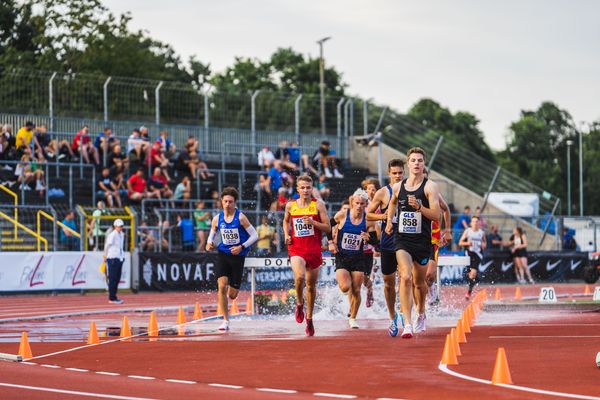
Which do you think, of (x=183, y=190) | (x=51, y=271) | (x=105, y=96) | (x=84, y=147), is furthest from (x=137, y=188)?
(x=105, y=96)

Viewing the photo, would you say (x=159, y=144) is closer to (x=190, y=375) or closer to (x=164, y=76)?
(x=190, y=375)

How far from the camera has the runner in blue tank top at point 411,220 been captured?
15852 mm

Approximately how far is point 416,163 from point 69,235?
1813 cm

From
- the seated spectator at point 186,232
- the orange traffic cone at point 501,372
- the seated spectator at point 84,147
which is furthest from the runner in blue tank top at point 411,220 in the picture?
the seated spectator at point 84,147

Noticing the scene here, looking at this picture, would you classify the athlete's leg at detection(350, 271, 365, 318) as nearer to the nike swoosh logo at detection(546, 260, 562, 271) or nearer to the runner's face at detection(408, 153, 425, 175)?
the runner's face at detection(408, 153, 425, 175)

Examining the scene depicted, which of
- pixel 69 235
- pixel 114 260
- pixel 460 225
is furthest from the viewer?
pixel 460 225

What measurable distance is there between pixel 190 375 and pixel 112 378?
74 cm

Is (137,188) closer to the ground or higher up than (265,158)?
closer to the ground

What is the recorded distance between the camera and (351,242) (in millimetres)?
18641

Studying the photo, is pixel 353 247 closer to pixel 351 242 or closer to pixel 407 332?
pixel 351 242

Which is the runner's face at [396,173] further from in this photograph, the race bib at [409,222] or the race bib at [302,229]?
the race bib at [302,229]

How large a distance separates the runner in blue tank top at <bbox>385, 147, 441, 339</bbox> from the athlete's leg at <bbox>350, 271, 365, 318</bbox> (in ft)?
7.94

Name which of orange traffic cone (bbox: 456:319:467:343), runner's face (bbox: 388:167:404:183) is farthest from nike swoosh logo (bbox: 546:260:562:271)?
orange traffic cone (bbox: 456:319:467:343)

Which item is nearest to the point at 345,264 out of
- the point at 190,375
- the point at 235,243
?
the point at 235,243
